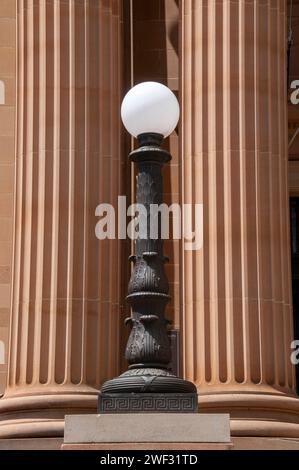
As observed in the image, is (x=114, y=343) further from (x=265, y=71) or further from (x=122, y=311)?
(x=265, y=71)

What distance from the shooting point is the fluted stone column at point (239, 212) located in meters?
15.7

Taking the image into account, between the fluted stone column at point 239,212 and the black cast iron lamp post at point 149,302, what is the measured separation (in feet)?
14.1

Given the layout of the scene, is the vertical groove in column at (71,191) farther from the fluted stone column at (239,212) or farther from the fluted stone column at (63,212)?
the fluted stone column at (239,212)

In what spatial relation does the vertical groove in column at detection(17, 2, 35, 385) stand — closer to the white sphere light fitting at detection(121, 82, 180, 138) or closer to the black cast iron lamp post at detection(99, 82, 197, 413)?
the black cast iron lamp post at detection(99, 82, 197, 413)

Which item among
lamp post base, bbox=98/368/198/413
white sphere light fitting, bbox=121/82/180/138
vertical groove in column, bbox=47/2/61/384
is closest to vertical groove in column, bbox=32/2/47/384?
vertical groove in column, bbox=47/2/61/384

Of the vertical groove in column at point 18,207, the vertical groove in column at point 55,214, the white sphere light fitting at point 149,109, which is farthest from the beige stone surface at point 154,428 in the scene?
the vertical groove in column at point 18,207

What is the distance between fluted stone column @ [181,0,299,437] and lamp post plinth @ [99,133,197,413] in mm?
4234

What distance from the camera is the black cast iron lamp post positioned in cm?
1099

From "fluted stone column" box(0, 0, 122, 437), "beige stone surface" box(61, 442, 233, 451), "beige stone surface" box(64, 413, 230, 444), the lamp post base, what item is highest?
"fluted stone column" box(0, 0, 122, 437)

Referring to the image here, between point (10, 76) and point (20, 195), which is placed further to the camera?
point (10, 76)

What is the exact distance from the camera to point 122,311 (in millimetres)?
17453

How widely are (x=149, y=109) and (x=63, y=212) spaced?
4.93 meters
